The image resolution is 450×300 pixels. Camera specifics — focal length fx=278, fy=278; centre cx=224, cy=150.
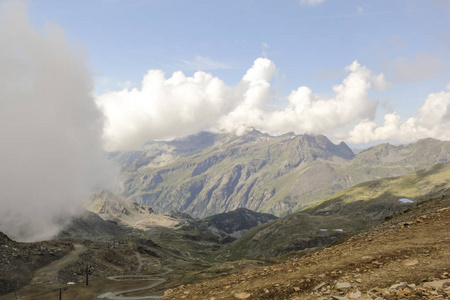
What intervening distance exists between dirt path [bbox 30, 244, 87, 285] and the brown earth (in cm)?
9629

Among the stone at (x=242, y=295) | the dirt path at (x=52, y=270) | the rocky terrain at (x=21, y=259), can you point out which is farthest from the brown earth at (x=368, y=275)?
the dirt path at (x=52, y=270)

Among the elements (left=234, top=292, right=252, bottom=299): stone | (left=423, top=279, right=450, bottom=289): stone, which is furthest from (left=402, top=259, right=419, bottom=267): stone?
(left=234, top=292, right=252, bottom=299): stone

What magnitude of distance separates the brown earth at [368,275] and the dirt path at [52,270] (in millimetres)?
96293

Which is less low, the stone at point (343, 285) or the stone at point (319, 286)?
the stone at point (343, 285)

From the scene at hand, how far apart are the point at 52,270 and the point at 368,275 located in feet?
421

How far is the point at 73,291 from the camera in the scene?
74.3 meters

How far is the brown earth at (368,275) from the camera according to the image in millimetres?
15133

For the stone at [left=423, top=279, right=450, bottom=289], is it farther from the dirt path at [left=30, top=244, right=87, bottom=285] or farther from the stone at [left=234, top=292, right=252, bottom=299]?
the dirt path at [left=30, top=244, right=87, bottom=285]

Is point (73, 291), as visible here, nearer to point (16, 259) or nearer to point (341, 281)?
point (16, 259)

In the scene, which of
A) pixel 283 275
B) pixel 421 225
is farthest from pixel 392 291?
pixel 421 225

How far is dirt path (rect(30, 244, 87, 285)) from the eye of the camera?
325ft

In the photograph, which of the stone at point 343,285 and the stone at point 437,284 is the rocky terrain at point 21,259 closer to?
the stone at point 343,285

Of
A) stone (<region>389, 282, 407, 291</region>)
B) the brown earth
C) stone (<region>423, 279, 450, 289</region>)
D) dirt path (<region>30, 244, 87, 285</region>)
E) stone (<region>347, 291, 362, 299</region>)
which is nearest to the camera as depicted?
stone (<region>423, 279, 450, 289</region>)

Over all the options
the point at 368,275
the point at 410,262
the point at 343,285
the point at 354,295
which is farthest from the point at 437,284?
the point at 410,262
